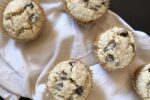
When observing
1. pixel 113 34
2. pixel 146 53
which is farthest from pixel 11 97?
pixel 146 53

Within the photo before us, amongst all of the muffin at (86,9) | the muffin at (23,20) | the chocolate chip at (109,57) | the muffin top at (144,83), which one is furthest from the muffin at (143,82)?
the muffin at (23,20)

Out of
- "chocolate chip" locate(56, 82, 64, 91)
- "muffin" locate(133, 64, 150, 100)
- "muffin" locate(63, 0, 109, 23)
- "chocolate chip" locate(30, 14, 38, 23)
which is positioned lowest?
"muffin" locate(133, 64, 150, 100)

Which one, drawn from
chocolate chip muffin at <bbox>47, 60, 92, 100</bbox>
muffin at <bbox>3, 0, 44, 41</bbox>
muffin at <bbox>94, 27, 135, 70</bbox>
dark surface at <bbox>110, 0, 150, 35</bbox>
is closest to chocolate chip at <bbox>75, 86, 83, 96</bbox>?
chocolate chip muffin at <bbox>47, 60, 92, 100</bbox>

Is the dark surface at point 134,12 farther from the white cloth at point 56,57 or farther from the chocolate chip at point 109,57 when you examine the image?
the chocolate chip at point 109,57

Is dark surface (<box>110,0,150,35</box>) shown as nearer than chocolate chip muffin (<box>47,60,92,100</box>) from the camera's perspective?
No

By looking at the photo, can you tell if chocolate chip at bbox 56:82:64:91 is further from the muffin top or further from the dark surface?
the dark surface

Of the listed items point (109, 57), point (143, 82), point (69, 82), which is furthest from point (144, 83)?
point (69, 82)
